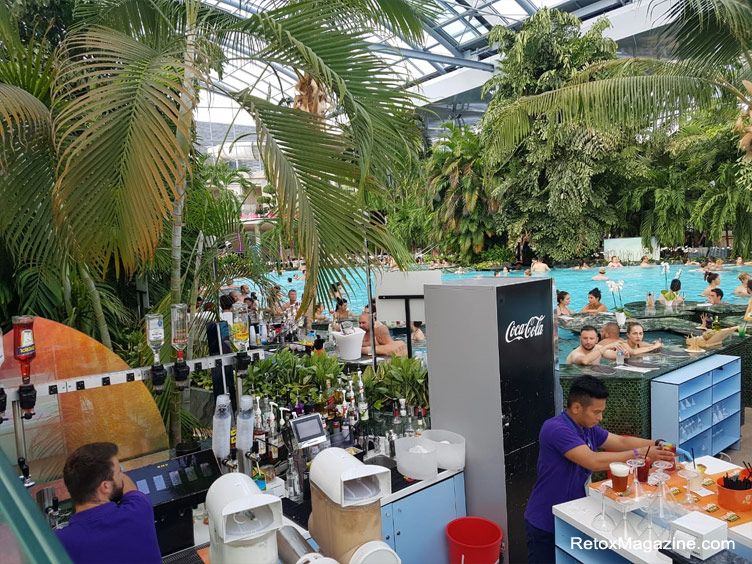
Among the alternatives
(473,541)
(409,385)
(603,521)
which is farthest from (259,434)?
(603,521)

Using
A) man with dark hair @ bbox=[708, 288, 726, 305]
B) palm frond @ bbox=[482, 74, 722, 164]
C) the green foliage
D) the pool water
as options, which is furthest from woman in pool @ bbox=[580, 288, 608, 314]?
the pool water

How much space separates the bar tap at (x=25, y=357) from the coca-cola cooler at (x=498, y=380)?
231 centimetres

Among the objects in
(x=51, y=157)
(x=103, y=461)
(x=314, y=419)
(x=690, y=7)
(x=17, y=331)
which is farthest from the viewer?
(x=690, y=7)

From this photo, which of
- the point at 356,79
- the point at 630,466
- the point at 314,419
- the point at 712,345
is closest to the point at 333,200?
the point at 356,79

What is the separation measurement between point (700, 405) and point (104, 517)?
217 inches

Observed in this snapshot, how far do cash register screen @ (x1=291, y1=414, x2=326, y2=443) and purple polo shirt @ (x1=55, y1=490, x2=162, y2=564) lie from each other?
3.10 ft

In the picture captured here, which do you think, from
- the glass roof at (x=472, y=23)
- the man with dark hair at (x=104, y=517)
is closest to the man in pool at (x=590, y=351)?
the man with dark hair at (x=104, y=517)

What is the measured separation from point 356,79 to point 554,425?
2186mm

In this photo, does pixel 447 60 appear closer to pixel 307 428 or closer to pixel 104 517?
pixel 307 428

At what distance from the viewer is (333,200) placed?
2.84 meters

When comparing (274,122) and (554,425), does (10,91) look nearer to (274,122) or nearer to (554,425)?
(274,122)

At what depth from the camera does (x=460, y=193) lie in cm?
2698

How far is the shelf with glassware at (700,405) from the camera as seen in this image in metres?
5.20

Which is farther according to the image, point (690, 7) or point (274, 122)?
point (690, 7)
